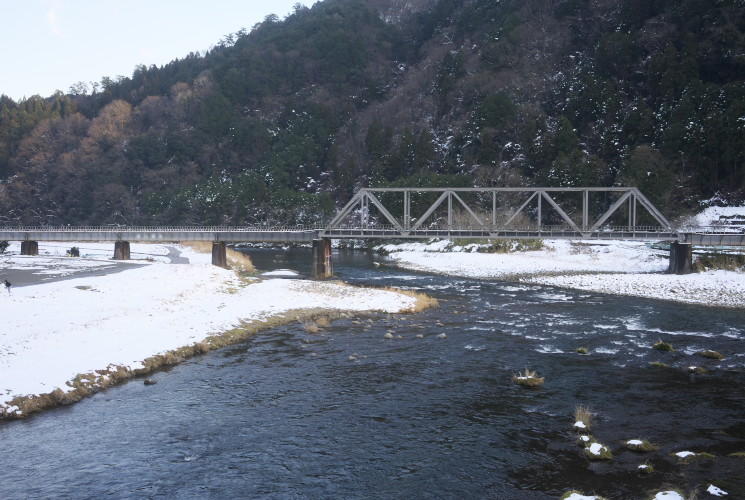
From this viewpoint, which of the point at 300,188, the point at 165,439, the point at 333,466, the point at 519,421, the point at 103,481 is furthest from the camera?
the point at 300,188

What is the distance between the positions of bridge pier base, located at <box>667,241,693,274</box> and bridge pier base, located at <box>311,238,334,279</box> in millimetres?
33636

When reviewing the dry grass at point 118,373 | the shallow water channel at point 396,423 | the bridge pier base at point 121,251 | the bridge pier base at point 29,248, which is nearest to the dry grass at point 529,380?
the shallow water channel at point 396,423

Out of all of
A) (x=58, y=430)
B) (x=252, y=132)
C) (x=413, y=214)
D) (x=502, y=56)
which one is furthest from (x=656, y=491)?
(x=252, y=132)

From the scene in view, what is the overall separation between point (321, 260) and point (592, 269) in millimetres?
28999

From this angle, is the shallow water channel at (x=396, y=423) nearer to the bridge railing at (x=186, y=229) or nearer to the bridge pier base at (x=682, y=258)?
the bridge pier base at (x=682, y=258)

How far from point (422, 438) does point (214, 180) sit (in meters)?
134

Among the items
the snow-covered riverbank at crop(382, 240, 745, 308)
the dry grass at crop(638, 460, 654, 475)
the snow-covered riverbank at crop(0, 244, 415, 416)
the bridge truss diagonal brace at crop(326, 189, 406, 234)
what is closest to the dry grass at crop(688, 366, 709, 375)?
the dry grass at crop(638, 460, 654, 475)

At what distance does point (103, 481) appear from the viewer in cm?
1338

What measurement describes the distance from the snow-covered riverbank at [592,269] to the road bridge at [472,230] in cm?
300

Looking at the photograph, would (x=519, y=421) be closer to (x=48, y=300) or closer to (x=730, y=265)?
(x=48, y=300)

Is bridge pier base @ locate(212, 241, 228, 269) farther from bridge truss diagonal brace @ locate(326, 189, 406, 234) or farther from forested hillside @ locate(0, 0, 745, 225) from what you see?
forested hillside @ locate(0, 0, 745, 225)

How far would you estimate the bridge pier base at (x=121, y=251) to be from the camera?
217 feet

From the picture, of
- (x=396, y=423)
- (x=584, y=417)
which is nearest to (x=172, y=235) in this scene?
(x=396, y=423)

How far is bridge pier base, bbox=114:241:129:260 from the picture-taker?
66000 mm
